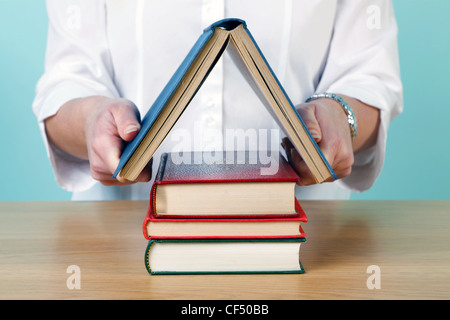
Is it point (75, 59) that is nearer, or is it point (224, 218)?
point (224, 218)

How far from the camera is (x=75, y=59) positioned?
1.15m

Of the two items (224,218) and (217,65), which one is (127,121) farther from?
(217,65)

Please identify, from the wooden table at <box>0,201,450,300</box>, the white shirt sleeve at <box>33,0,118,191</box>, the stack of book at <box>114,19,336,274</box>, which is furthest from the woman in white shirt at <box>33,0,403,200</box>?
the stack of book at <box>114,19,336,274</box>

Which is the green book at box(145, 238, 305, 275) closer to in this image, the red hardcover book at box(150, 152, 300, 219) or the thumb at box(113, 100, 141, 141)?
the red hardcover book at box(150, 152, 300, 219)

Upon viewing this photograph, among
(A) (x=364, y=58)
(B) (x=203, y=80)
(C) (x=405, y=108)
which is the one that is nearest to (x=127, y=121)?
(B) (x=203, y=80)

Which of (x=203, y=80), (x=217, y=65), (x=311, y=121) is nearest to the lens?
(x=203, y=80)

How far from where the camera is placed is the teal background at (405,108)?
7.80 ft

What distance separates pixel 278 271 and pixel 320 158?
141 mm

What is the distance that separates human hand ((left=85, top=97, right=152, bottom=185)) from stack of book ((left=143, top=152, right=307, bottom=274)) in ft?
0.24

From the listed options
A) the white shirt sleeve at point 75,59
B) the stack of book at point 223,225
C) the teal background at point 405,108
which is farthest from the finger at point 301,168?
the teal background at point 405,108

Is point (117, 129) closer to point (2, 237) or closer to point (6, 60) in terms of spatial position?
point (2, 237)

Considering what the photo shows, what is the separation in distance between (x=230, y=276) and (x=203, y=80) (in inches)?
8.9

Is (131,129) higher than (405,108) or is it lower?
lower

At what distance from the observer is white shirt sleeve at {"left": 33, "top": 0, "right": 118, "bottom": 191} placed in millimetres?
1118
